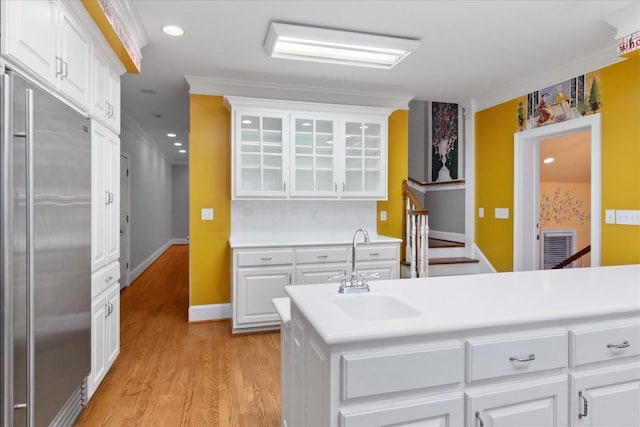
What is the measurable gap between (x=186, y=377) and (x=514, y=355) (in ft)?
7.47

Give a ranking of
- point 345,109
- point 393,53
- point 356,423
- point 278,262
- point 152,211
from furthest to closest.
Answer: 1. point 152,211
2. point 345,109
3. point 278,262
4. point 393,53
5. point 356,423

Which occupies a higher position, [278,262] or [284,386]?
[278,262]

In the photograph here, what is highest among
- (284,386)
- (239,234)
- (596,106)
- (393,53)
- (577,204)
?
(393,53)

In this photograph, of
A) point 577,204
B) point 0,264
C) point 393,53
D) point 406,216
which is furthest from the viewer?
point 577,204

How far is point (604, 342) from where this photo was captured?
145cm

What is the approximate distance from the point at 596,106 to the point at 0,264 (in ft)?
13.8

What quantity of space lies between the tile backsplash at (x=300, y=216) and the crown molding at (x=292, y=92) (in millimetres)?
1156

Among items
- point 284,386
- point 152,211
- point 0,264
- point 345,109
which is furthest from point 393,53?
point 152,211

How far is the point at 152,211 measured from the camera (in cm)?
784

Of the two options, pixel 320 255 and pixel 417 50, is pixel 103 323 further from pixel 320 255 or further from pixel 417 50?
pixel 417 50

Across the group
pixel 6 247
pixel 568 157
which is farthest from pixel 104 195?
pixel 568 157

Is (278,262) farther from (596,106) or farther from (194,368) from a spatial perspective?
(596,106)

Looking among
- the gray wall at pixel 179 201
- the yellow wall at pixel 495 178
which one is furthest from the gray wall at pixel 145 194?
the yellow wall at pixel 495 178

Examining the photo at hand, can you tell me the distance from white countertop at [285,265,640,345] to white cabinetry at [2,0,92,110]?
1462 mm
